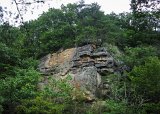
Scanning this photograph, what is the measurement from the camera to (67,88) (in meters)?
A: 25.6

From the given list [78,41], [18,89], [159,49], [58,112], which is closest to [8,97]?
[18,89]

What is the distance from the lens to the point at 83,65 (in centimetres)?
3167

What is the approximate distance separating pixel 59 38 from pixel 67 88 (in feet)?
38.1

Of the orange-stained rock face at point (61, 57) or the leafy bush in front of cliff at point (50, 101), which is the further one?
the orange-stained rock face at point (61, 57)

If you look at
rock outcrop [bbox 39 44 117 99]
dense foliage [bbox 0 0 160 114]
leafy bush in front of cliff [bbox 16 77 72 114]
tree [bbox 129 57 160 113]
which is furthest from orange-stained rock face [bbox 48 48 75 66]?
tree [bbox 129 57 160 113]

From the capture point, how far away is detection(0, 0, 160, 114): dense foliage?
2302cm

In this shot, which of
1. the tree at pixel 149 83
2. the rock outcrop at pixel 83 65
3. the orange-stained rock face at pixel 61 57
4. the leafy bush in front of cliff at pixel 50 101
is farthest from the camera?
the orange-stained rock face at pixel 61 57

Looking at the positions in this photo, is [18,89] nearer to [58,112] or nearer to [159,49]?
[58,112]

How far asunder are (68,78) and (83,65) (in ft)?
15.2

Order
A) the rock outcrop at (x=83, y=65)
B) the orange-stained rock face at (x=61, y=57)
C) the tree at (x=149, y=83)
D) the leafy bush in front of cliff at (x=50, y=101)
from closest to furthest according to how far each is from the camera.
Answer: the leafy bush in front of cliff at (x=50, y=101)
the tree at (x=149, y=83)
the rock outcrop at (x=83, y=65)
the orange-stained rock face at (x=61, y=57)

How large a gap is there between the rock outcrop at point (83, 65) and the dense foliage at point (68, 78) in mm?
983

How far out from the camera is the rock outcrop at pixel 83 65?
29.5 metres

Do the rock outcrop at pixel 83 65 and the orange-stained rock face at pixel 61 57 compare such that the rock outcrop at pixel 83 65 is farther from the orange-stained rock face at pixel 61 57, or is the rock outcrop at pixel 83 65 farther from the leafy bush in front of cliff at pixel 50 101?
the leafy bush in front of cliff at pixel 50 101

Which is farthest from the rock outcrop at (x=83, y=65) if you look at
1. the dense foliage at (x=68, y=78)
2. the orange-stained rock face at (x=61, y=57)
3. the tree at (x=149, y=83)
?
the tree at (x=149, y=83)
